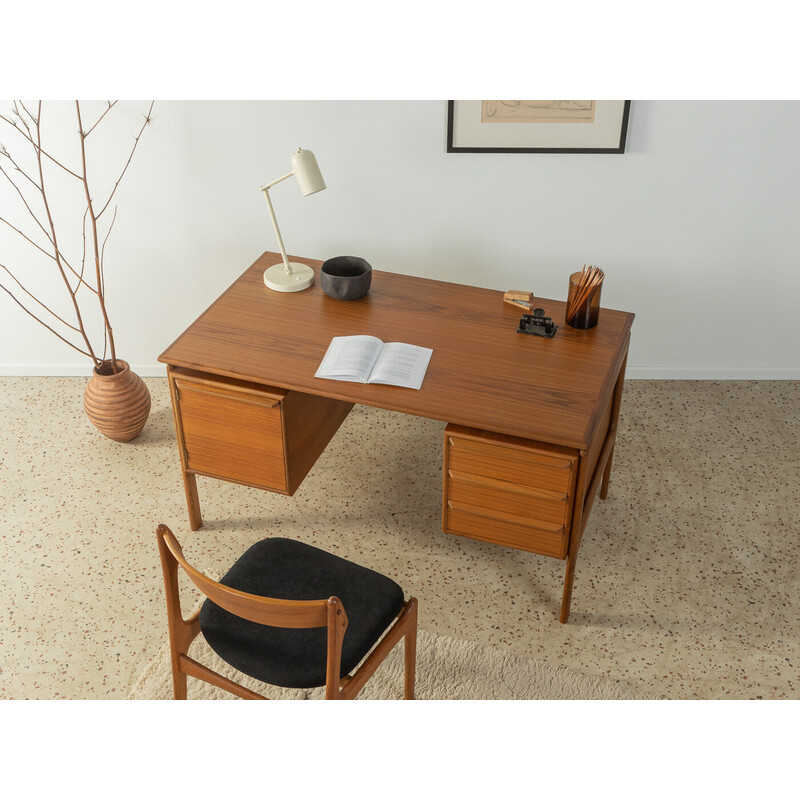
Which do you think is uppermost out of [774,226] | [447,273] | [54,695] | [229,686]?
[774,226]

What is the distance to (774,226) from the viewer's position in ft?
10.8

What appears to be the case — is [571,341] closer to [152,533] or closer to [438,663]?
[438,663]

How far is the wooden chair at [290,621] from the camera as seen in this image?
5.66 ft

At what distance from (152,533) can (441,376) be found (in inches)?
46.8

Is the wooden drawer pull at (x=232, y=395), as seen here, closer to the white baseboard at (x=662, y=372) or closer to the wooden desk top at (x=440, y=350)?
the wooden desk top at (x=440, y=350)

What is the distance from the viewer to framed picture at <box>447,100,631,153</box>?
3.05 meters

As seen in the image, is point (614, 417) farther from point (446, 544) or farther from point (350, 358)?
point (350, 358)

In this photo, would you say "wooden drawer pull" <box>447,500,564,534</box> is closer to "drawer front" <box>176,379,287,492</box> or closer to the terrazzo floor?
the terrazzo floor

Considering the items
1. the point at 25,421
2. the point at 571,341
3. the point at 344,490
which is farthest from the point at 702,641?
the point at 25,421

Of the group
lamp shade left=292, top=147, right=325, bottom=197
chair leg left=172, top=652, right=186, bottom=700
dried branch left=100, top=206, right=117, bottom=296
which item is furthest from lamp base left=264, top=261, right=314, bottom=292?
chair leg left=172, top=652, right=186, bottom=700

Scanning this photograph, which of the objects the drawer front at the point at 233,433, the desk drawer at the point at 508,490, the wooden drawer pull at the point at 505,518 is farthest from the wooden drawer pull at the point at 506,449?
the drawer front at the point at 233,433

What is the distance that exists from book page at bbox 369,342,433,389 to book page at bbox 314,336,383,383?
0.02m

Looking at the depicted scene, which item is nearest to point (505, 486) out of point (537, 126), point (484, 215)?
point (484, 215)

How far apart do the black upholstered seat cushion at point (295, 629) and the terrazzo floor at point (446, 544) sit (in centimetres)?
54
